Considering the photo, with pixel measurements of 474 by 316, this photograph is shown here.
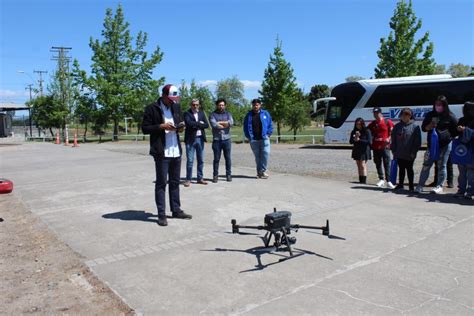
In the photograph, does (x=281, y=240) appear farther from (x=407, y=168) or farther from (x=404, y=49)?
(x=404, y=49)

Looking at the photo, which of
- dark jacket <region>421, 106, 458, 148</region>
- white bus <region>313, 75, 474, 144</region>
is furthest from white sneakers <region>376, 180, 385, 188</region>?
white bus <region>313, 75, 474, 144</region>

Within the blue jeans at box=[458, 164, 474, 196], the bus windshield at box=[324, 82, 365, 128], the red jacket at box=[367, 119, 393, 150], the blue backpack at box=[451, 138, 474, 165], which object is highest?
the bus windshield at box=[324, 82, 365, 128]

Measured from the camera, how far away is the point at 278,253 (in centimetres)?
492

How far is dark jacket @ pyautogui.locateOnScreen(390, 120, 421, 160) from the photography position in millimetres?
8523

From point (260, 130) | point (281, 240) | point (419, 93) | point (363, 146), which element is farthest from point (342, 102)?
point (281, 240)

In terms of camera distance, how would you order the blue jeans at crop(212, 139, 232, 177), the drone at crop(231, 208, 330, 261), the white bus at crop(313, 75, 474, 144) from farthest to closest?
1. the white bus at crop(313, 75, 474, 144)
2. the blue jeans at crop(212, 139, 232, 177)
3. the drone at crop(231, 208, 330, 261)

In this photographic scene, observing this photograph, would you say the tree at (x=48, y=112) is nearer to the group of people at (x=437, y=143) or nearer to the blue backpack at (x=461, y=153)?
the group of people at (x=437, y=143)

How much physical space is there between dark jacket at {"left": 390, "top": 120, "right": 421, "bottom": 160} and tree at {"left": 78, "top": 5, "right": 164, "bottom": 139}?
3362 cm

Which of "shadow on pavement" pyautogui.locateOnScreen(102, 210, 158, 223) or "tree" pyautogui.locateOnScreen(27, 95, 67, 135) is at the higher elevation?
"tree" pyautogui.locateOnScreen(27, 95, 67, 135)

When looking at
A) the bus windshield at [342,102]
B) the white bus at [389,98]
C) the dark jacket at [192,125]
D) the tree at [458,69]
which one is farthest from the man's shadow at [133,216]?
the tree at [458,69]

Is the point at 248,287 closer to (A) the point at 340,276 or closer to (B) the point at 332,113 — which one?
(A) the point at 340,276

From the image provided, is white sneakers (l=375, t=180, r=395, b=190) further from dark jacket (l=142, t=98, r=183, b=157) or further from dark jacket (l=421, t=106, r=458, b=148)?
dark jacket (l=142, t=98, r=183, b=157)

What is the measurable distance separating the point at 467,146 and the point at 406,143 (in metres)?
1.17

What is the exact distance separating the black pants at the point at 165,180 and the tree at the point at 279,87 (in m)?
24.8
